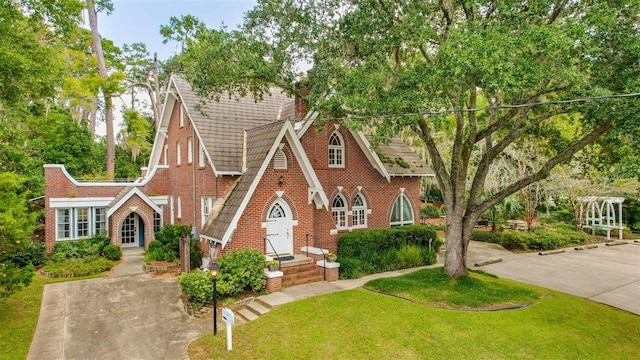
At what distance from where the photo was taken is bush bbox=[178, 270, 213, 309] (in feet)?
36.1

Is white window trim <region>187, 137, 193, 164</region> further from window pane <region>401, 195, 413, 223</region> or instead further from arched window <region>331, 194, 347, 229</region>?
window pane <region>401, 195, 413, 223</region>

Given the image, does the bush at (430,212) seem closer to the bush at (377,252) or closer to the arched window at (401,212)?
the arched window at (401,212)

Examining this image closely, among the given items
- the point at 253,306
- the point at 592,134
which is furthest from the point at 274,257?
the point at 592,134

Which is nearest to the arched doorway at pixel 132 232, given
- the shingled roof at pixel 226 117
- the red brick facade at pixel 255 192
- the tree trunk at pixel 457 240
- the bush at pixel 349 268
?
the red brick facade at pixel 255 192

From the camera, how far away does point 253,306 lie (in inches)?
444

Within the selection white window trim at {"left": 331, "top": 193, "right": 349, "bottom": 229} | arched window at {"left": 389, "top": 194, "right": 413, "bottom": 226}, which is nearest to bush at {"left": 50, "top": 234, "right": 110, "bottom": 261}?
white window trim at {"left": 331, "top": 193, "right": 349, "bottom": 229}

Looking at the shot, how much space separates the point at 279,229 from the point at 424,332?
6.92 metres

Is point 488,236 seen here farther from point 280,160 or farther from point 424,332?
point 424,332

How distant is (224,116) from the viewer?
17.6 m

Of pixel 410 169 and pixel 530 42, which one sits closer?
pixel 530 42

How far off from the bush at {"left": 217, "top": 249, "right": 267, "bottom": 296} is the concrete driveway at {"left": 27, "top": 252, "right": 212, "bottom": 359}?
1421 mm

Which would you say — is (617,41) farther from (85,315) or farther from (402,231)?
(85,315)

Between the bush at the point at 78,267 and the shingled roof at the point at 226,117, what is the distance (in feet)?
22.5

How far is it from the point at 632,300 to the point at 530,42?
9389mm
